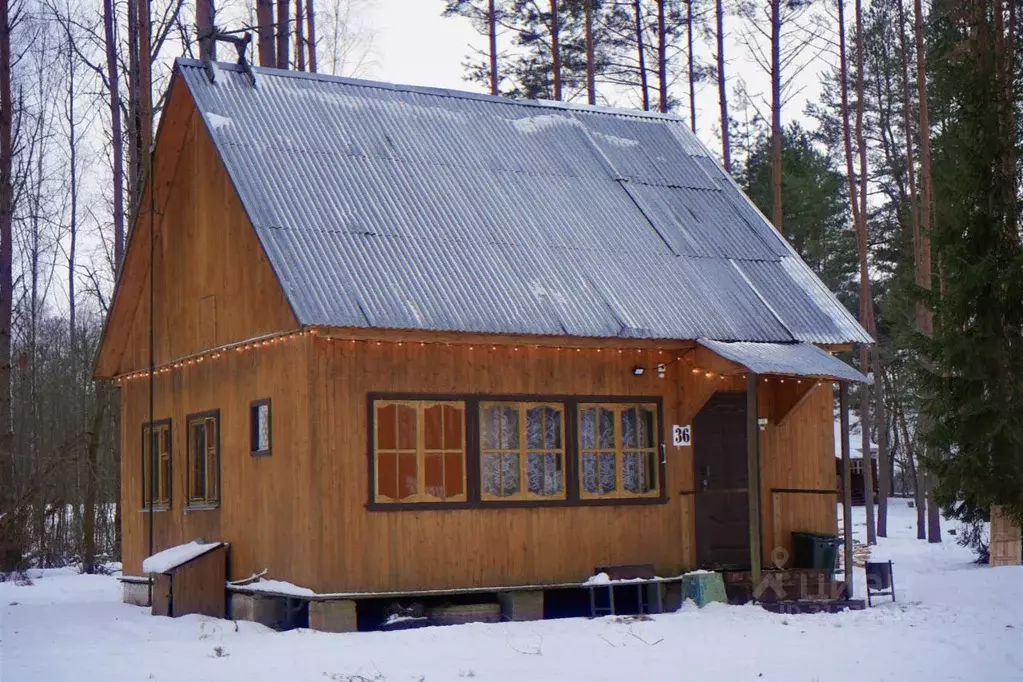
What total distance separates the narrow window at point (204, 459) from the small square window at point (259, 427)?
111 cm

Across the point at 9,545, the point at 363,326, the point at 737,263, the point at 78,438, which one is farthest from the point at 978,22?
the point at 9,545

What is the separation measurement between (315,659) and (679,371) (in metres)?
6.49

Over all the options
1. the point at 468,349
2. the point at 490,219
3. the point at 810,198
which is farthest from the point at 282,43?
the point at 810,198

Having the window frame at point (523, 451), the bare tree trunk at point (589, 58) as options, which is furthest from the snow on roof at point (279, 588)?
the bare tree trunk at point (589, 58)

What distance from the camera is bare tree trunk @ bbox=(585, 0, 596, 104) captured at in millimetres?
30375

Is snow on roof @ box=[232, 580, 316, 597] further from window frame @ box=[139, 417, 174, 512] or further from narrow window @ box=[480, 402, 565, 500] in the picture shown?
window frame @ box=[139, 417, 174, 512]

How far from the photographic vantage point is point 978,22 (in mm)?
19453

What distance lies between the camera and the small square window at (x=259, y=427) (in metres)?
15.9

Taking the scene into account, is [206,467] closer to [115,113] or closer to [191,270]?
[191,270]

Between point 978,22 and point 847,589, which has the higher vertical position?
point 978,22

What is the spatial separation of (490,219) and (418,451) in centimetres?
346

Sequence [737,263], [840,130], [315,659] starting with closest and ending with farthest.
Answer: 1. [315,659]
2. [737,263]
3. [840,130]

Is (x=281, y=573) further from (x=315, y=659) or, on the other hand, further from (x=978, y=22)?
(x=978, y=22)

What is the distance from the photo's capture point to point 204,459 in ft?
58.7
